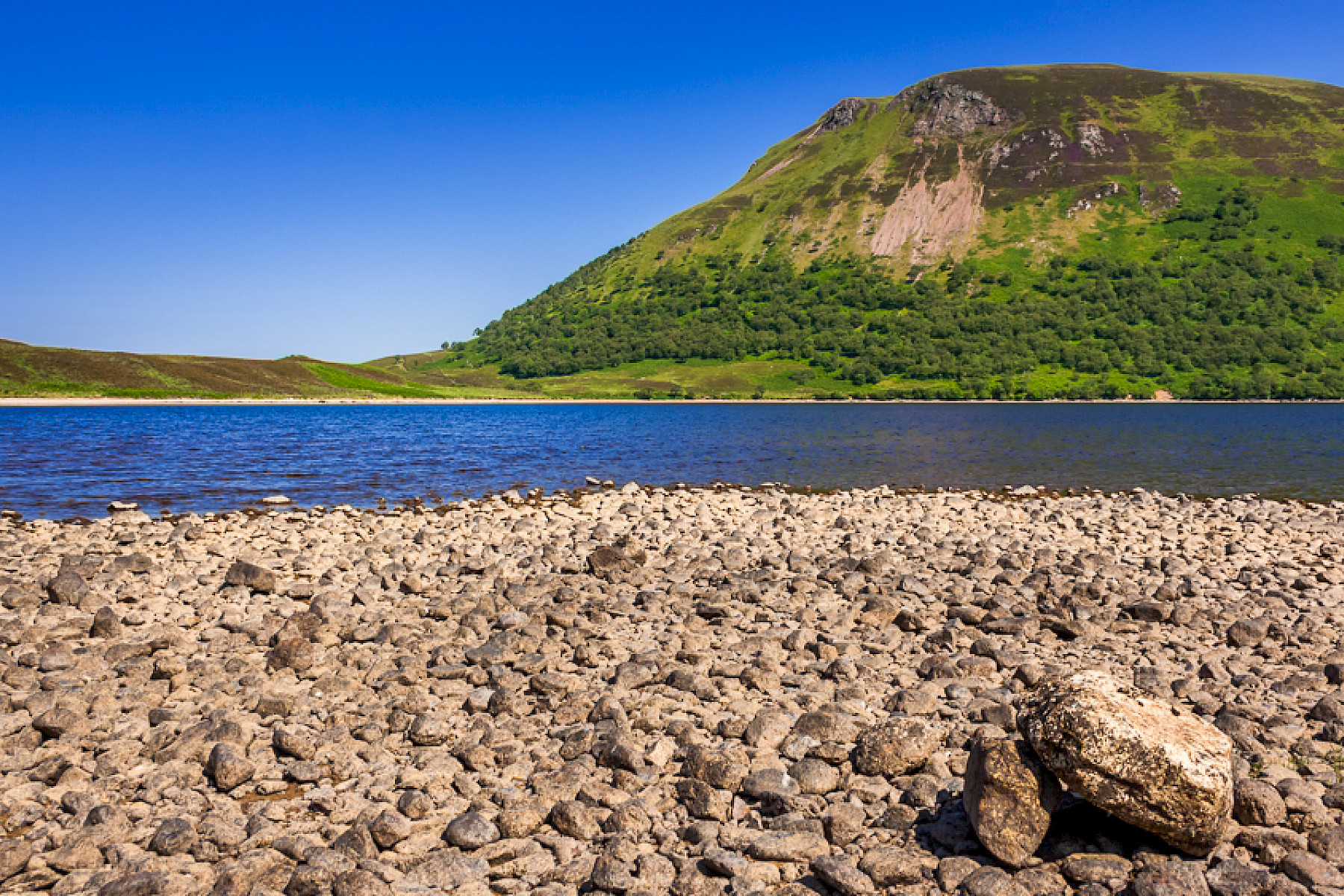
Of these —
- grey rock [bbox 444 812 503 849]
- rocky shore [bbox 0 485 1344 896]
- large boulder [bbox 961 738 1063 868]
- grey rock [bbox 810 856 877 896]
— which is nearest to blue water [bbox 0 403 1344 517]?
rocky shore [bbox 0 485 1344 896]

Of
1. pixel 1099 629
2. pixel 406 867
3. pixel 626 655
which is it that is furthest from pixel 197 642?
pixel 1099 629

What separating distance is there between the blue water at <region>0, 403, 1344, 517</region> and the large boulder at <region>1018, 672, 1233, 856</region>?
29.4 m

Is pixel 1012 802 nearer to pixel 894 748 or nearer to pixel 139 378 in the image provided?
pixel 894 748

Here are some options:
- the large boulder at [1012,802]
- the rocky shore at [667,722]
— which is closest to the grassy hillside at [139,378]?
the rocky shore at [667,722]

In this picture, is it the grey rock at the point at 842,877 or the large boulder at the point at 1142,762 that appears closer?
the large boulder at the point at 1142,762

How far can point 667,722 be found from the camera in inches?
392

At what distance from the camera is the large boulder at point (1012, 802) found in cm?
699

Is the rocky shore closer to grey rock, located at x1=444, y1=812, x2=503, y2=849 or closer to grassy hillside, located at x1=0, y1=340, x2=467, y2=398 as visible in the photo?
grey rock, located at x1=444, y1=812, x2=503, y2=849

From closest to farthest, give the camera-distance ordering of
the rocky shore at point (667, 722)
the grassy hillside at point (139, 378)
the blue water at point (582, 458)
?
the rocky shore at point (667, 722), the blue water at point (582, 458), the grassy hillside at point (139, 378)

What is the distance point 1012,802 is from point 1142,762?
1143 millimetres

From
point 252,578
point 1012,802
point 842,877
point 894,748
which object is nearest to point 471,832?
point 842,877

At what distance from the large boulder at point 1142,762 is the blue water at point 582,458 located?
29388 mm

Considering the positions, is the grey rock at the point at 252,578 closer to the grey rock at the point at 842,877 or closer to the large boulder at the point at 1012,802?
the grey rock at the point at 842,877

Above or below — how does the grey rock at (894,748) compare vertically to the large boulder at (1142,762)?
below
